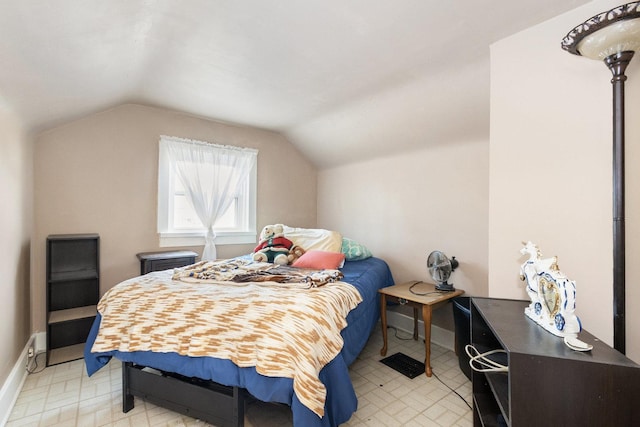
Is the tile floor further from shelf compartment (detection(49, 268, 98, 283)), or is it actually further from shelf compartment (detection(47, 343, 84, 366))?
shelf compartment (detection(49, 268, 98, 283))

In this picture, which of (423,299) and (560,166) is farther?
(423,299)

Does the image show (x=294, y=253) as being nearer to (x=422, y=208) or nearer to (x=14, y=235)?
(x=422, y=208)

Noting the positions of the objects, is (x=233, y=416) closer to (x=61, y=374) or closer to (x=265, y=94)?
(x=61, y=374)

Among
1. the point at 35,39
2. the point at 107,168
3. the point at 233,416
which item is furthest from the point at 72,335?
the point at 35,39

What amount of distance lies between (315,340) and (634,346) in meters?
1.50

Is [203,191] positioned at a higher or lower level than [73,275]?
higher

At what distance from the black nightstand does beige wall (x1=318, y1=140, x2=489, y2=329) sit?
2012 mm

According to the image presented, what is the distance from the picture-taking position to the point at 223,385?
1.65 meters

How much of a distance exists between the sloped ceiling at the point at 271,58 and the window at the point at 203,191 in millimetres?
540

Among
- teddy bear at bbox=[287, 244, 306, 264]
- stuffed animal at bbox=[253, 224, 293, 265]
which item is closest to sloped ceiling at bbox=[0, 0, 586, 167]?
stuffed animal at bbox=[253, 224, 293, 265]

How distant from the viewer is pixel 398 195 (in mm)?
3303

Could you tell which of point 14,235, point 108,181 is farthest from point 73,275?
point 108,181

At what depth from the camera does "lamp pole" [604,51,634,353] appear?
121 centimetres

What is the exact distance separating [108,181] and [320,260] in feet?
7.57
